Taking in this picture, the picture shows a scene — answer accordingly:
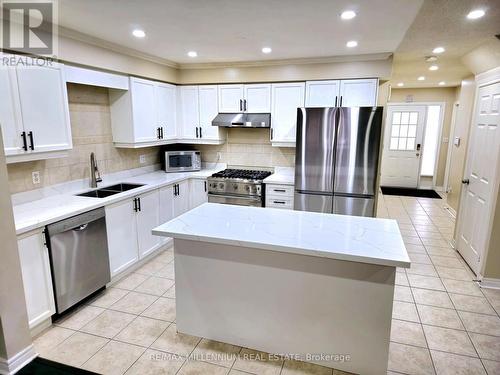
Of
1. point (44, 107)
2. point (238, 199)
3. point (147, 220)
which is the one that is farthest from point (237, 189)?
point (44, 107)

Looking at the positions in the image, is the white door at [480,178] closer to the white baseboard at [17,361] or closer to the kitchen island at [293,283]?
the kitchen island at [293,283]

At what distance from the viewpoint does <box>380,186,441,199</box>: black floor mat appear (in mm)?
7117

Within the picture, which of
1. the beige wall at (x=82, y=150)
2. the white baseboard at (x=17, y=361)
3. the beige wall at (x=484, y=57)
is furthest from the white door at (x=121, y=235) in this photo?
the beige wall at (x=484, y=57)

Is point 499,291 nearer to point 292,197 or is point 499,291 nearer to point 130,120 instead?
point 292,197

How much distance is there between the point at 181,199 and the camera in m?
4.40

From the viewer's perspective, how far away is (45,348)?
233cm

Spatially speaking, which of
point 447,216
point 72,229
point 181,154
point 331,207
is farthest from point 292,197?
point 447,216

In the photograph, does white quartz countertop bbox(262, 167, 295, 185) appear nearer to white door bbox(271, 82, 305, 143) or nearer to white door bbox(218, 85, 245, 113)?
white door bbox(271, 82, 305, 143)

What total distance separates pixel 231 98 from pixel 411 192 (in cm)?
525

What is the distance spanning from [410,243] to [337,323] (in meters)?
2.93

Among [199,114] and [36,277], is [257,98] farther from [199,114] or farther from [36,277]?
[36,277]

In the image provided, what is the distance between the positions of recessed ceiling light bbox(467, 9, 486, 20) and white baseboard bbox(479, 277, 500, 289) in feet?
8.43

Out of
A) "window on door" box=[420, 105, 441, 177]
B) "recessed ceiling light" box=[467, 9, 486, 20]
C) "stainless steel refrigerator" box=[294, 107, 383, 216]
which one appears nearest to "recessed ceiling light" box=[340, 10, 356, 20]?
"recessed ceiling light" box=[467, 9, 486, 20]

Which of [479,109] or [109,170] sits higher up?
[479,109]
